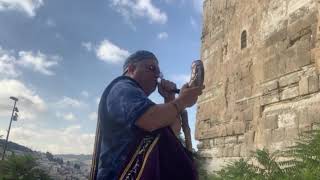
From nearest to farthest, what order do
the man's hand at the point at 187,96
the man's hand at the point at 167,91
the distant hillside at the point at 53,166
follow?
1. the man's hand at the point at 187,96
2. the man's hand at the point at 167,91
3. the distant hillside at the point at 53,166

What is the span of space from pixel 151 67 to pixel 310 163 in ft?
11.7

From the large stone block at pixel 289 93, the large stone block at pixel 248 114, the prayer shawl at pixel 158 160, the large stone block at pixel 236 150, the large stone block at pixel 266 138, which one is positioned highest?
the large stone block at pixel 289 93

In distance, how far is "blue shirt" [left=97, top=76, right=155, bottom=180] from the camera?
2.08 meters

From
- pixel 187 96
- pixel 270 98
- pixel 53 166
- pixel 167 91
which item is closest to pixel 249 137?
pixel 270 98

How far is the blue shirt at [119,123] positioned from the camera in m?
2.08

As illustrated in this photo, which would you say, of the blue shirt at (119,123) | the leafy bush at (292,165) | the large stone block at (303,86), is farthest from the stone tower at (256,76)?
the blue shirt at (119,123)

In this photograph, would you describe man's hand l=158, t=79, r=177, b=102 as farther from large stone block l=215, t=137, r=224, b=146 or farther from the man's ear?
large stone block l=215, t=137, r=224, b=146

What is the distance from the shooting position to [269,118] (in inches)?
297

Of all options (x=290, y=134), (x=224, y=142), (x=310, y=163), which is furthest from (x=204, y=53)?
(x=310, y=163)

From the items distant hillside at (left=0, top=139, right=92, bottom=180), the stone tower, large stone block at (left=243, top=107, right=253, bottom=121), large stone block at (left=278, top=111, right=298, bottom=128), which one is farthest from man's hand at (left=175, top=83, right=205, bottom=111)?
large stone block at (left=243, top=107, right=253, bottom=121)

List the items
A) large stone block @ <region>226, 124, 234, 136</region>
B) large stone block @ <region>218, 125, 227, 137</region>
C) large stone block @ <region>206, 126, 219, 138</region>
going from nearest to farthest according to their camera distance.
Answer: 1. large stone block @ <region>226, 124, 234, 136</region>
2. large stone block @ <region>218, 125, 227, 137</region>
3. large stone block @ <region>206, 126, 219, 138</region>

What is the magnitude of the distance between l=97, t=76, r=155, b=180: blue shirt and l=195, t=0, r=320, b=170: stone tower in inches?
187

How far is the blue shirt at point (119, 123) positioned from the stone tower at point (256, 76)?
475 centimetres

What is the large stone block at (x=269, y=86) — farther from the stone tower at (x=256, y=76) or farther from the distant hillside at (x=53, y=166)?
the distant hillside at (x=53, y=166)
